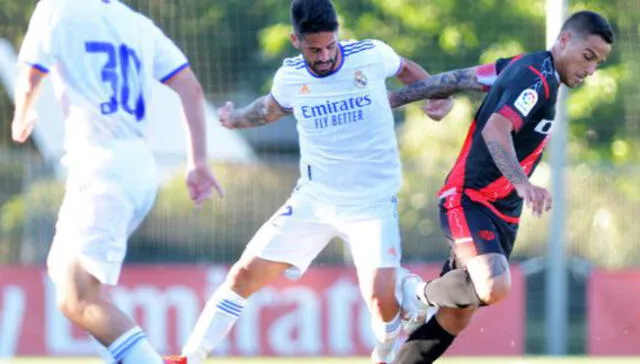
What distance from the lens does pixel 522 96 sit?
679 cm

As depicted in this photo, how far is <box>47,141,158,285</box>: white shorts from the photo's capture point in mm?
6055

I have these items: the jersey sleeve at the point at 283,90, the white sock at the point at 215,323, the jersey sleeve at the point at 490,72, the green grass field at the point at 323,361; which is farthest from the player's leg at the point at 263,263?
the green grass field at the point at 323,361

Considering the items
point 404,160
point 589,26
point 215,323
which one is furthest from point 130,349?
point 404,160

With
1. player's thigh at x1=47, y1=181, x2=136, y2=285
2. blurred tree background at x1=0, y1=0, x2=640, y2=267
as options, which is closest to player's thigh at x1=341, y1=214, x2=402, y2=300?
player's thigh at x1=47, y1=181, x2=136, y2=285

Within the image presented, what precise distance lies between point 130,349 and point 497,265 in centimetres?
204

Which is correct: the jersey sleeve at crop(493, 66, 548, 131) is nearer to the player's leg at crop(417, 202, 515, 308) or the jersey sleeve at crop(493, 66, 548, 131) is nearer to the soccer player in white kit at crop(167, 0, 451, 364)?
the player's leg at crop(417, 202, 515, 308)

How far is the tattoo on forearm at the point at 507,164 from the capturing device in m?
6.61

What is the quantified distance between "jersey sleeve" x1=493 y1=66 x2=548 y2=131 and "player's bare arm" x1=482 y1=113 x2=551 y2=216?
0.05m

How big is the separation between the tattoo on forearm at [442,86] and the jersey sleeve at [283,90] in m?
0.62

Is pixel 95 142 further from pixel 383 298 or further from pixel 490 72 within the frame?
pixel 490 72

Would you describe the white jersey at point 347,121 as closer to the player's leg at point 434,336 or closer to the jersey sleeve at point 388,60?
the jersey sleeve at point 388,60

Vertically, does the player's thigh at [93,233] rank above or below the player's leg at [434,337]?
above

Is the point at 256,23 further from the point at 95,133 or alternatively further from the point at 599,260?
the point at 95,133

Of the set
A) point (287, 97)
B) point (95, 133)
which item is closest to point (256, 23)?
point (287, 97)
